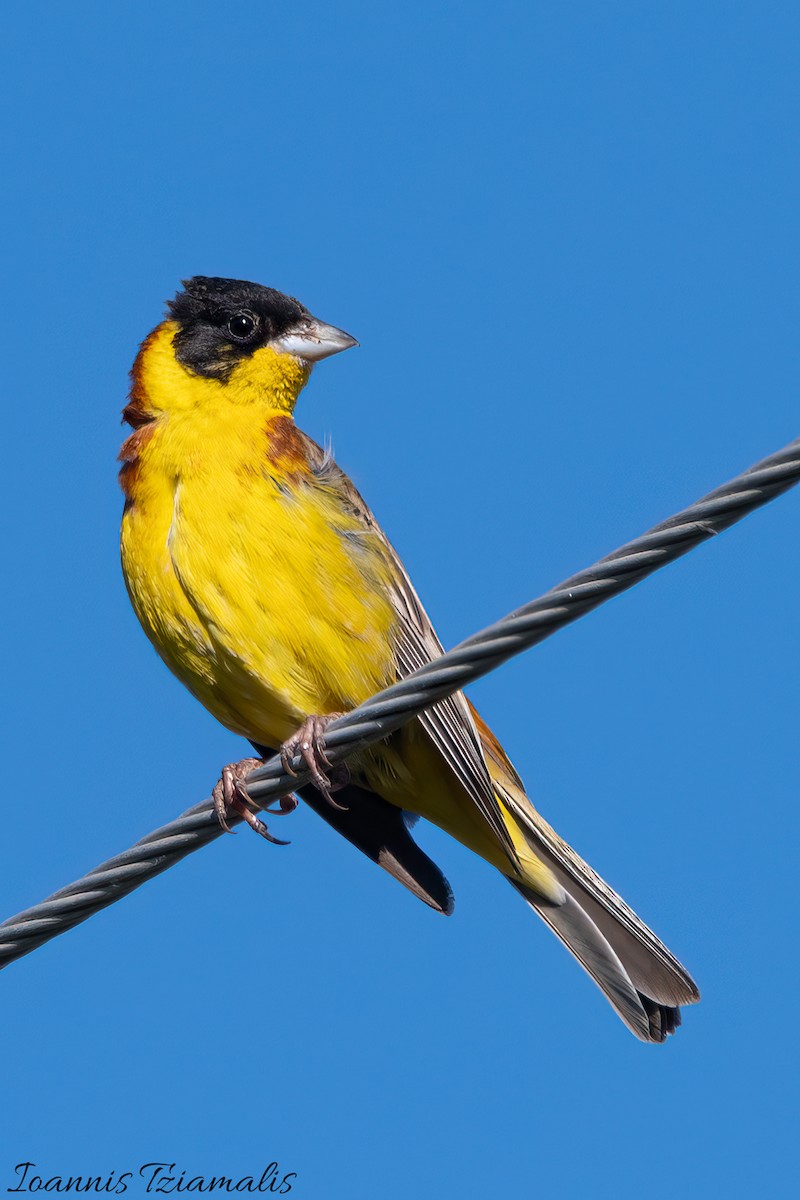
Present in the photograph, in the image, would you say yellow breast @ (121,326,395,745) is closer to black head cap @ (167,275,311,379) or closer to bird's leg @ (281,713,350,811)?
bird's leg @ (281,713,350,811)

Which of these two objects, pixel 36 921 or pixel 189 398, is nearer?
pixel 36 921

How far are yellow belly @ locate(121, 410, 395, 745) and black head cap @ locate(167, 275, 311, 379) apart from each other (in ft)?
1.91

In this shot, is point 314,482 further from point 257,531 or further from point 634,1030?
point 634,1030

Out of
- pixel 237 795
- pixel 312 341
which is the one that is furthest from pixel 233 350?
pixel 237 795

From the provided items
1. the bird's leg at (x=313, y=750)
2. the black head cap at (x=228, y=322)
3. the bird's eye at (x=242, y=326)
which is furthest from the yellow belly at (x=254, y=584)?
the bird's eye at (x=242, y=326)

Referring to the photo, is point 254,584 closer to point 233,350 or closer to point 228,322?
point 233,350

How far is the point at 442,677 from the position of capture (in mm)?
3939

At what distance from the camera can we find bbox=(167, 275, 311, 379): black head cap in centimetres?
652

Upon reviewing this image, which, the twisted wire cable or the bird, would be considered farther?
the bird

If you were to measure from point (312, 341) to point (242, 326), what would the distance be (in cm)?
31

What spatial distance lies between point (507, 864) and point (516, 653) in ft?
8.81

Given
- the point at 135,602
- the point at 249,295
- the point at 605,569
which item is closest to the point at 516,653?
the point at 605,569

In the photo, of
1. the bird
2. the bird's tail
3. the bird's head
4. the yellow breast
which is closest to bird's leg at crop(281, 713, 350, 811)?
the bird

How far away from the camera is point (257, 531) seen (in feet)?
18.7
